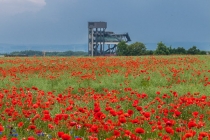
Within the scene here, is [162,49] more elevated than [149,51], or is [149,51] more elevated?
[162,49]

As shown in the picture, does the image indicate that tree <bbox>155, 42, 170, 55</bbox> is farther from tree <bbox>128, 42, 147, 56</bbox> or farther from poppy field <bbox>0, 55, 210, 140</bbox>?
poppy field <bbox>0, 55, 210, 140</bbox>

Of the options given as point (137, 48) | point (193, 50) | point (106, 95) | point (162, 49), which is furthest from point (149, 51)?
point (106, 95)

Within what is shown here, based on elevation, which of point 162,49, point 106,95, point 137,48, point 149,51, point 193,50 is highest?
point 137,48

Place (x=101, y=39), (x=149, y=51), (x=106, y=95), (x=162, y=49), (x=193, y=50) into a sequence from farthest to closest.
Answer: (x=101, y=39) → (x=149, y=51) → (x=162, y=49) → (x=193, y=50) → (x=106, y=95)

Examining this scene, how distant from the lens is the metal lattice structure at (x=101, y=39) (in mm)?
82562

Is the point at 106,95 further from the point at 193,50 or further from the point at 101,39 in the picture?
the point at 101,39

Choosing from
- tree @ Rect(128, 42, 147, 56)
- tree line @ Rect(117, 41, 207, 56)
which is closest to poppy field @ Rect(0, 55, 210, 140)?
tree line @ Rect(117, 41, 207, 56)

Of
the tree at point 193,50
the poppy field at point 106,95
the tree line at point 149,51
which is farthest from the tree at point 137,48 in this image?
the poppy field at point 106,95

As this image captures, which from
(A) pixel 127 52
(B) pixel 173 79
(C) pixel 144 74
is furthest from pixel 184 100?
(A) pixel 127 52

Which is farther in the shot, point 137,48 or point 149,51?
point 137,48

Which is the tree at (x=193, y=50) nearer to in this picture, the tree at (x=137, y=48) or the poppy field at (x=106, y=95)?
the tree at (x=137, y=48)

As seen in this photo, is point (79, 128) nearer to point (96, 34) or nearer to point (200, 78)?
point (200, 78)

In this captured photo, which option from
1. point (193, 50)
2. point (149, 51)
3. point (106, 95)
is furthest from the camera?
point (149, 51)

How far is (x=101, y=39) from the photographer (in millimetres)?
83188
